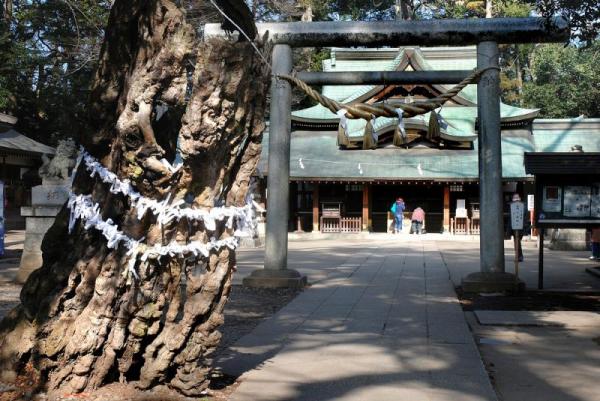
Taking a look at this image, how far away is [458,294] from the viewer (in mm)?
11734

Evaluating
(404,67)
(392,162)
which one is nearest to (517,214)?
(392,162)

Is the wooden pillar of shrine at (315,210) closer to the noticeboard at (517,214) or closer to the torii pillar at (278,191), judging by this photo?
the noticeboard at (517,214)

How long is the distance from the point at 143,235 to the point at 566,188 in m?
8.90

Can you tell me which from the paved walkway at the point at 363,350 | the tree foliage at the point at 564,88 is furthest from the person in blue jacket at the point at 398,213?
the paved walkway at the point at 363,350

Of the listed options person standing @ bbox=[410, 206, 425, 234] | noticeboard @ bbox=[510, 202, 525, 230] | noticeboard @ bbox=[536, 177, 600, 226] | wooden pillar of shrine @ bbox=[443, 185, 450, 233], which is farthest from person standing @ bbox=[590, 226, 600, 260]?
person standing @ bbox=[410, 206, 425, 234]

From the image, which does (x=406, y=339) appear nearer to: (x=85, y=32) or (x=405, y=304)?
(x=405, y=304)

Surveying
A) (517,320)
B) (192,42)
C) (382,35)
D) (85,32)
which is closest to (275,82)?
(382,35)

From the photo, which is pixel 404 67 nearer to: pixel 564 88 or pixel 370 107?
pixel 564 88

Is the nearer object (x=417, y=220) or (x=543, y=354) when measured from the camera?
(x=543, y=354)

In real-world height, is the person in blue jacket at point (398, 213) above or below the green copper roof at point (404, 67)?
below

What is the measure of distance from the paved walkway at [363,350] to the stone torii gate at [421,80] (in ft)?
3.15

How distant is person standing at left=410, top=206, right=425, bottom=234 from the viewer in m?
31.1

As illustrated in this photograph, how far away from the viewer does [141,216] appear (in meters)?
4.82

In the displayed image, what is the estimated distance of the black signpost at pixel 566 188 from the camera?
11.6 metres
